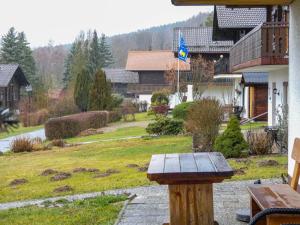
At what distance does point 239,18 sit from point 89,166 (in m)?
19.0

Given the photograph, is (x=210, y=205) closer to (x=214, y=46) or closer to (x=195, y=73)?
(x=195, y=73)

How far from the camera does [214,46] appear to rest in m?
46.3

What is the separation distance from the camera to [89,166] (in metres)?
15.8

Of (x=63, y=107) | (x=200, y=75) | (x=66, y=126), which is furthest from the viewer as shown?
(x=63, y=107)

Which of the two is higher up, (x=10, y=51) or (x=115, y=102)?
(x=10, y=51)

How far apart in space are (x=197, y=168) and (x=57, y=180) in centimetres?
775

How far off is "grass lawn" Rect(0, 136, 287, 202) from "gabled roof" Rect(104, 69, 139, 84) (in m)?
48.9

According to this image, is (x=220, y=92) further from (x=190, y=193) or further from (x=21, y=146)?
(x=190, y=193)

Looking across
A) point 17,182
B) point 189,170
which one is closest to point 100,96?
point 17,182

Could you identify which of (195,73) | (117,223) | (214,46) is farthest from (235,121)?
(214,46)

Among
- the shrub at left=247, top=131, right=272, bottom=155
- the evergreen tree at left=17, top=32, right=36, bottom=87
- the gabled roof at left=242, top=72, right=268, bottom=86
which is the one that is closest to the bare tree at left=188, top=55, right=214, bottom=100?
the gabled roof at left=242, top=72, right=268, bottom=86

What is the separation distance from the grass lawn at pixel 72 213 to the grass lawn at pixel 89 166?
6.46ft

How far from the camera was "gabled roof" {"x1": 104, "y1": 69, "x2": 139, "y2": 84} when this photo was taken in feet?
236

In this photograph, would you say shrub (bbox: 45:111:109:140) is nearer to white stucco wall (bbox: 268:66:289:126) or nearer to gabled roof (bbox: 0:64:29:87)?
gabled roof (bbox: 0:64:29:87)
